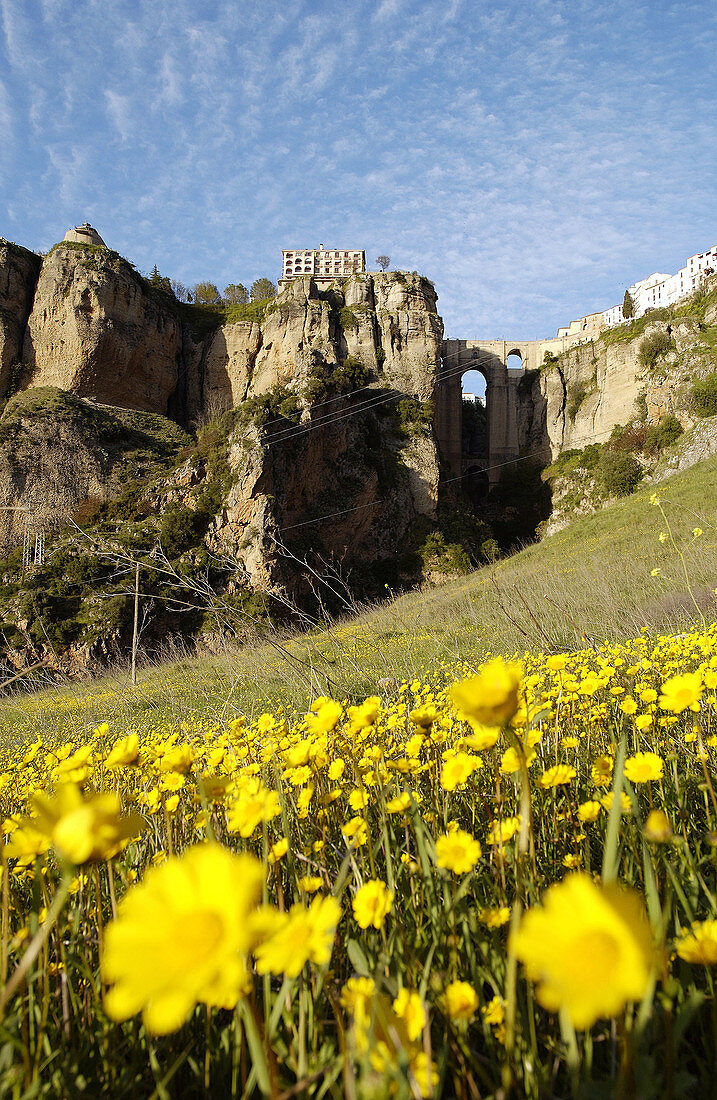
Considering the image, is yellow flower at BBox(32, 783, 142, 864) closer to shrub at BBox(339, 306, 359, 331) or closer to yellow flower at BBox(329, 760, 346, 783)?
yellow flower at BBox(329, 760, 346, 783)

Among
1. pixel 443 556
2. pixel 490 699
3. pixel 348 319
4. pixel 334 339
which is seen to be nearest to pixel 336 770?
pixel 490 699

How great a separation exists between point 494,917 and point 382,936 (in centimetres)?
18

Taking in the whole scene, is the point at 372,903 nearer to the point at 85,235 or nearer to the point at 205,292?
the point at 85,235

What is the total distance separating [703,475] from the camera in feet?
63.5

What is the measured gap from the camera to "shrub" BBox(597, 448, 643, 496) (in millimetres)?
27812

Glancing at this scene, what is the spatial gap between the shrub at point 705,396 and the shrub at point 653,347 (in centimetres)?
296

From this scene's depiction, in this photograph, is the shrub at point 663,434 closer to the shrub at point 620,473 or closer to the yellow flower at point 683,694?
the shrub at point 620,473

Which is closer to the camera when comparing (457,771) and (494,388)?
(457,771)

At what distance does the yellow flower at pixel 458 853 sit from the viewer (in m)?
0.86

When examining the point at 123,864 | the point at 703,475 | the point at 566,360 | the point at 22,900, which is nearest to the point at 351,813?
the point at 123,864

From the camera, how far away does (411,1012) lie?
605 mm

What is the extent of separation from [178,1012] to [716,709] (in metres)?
1.94

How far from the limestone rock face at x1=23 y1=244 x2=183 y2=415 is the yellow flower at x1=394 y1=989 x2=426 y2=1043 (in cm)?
2831

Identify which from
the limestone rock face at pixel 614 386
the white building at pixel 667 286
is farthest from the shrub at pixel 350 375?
the white building at pixel 667 286
